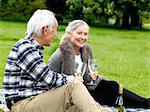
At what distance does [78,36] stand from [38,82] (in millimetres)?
1212

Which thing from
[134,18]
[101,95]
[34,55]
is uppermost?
[34,55]

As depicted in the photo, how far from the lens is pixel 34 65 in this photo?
172 inches

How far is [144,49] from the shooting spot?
1516 centimetres

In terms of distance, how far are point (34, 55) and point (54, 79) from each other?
0.26m

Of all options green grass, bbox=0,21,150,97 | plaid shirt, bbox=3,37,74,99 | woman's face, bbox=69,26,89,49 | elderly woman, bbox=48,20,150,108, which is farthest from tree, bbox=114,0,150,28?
plaid shirt, bbox=3,37,74,99

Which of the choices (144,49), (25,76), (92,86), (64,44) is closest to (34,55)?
(25,76)

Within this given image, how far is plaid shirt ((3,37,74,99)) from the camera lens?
173 inches

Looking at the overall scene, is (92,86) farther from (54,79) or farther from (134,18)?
(134,18)

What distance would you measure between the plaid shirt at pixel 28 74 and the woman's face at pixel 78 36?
3.61ft

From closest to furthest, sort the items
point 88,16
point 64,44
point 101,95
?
point 64,44 < point 101,95 < point 88,16

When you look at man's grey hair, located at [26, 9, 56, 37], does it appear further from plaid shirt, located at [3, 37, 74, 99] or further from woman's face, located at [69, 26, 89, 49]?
woman's face, located at [69, 26, 89, 49]

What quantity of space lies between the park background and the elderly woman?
1720 mm

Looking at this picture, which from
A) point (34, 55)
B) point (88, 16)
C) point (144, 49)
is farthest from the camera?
point (88, 16)

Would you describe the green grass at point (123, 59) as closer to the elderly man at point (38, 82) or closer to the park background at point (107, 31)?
the park background at point (107, 31)
